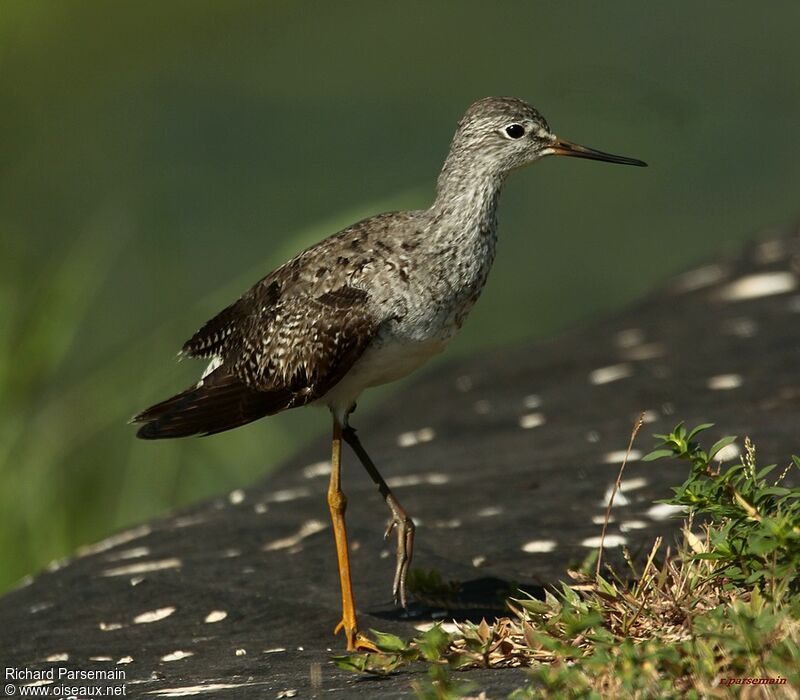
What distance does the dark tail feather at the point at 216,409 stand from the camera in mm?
5391

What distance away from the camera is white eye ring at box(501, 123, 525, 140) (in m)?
5.56

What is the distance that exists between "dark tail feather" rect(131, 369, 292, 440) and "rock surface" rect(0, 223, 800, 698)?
0.55m

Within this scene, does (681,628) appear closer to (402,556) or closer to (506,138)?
(402,556)

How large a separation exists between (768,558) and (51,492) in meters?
5.41

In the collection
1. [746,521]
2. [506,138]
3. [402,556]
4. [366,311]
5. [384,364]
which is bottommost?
[402,556]

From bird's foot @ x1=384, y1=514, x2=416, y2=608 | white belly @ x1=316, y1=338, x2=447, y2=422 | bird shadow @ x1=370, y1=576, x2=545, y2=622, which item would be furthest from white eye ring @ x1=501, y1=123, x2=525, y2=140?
bird shadow @ x1=370, y1=576, x2=545, y2=622

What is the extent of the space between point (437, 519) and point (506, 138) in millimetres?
1522

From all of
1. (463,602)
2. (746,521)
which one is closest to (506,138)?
(463,602)

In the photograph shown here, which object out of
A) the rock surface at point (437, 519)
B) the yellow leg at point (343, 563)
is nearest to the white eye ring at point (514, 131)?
the yellow leg at point (343, 563)

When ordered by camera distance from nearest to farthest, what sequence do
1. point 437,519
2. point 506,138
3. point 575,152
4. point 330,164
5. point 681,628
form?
point 681,628 → point 506,138 → point 575,152 → point 437,519 → point 330,164

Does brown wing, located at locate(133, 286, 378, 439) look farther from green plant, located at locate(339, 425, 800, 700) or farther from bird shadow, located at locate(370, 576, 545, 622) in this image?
green plant, located at locate(339, 425, 800, 700)

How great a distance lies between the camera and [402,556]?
5.12 m

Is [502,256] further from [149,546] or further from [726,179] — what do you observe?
[149,546]

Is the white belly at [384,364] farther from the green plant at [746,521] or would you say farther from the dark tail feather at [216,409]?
the green plant at [746,521]
